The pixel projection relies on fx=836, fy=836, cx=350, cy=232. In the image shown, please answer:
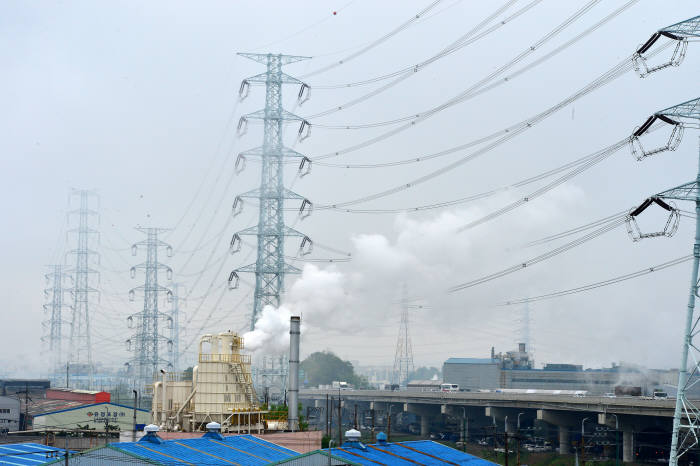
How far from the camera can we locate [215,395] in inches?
2943

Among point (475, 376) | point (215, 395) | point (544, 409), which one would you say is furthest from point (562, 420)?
point (475, 376)

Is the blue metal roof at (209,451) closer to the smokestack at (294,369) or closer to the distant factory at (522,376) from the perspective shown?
the smokestack at (294,369)

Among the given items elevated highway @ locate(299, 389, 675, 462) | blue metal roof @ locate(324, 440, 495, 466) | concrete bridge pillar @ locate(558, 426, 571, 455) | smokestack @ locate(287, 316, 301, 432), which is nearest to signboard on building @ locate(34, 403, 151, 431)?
smokestack @ locate(287, 316, 301, 432)

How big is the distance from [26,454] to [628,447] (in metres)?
72.6

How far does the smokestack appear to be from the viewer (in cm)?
7756

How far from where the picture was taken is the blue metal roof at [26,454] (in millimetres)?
50531

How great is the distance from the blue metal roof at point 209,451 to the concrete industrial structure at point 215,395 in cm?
1393

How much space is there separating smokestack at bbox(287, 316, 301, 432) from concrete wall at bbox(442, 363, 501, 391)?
387 feet

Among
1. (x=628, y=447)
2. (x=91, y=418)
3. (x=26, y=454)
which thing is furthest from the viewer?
(x=91, y=418)

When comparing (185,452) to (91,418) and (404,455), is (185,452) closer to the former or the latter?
(404,455)

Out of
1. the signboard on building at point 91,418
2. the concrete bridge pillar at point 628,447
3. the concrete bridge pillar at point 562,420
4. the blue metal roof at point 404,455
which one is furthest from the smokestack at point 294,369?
the concrete bridge pillar at point 562,420

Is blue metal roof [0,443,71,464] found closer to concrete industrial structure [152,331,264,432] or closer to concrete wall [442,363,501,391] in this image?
concrete industrial structure [152,331,264,432]

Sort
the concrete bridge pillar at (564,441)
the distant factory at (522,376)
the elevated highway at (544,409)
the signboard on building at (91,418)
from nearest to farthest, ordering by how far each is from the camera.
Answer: the elevated highway at (544,409)
the signboard on building at (91,418)
the concrete bridge pillar at (564,441)
the distant factory at (522,376)

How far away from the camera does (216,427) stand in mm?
61250
